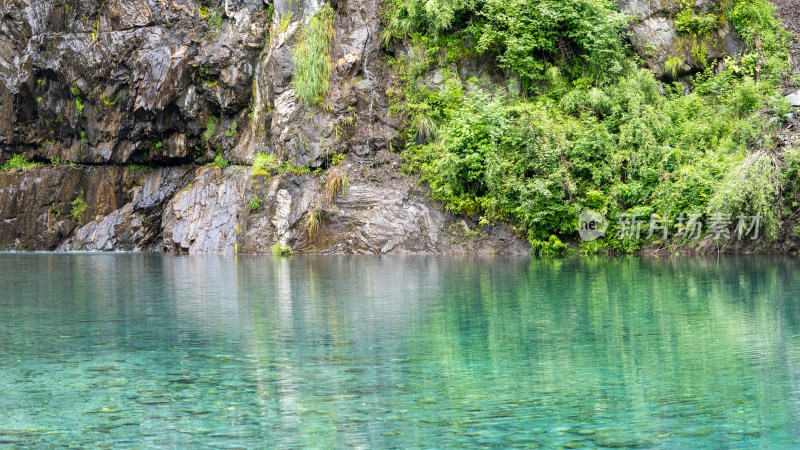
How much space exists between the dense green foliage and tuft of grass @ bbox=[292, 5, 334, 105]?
7.34ft

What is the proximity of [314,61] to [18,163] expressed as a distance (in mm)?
15967

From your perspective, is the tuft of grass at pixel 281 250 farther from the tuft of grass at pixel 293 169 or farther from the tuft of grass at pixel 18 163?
the tuft of grass at pixel 18 163

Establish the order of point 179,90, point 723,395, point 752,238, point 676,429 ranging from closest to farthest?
point 676,429, point 723,395, point 752,238, point 179,90

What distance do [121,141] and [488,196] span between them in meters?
17.2

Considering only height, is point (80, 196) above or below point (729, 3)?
below

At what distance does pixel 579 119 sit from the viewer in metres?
24.4

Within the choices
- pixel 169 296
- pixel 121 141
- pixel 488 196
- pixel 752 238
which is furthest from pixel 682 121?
pixel 121 141

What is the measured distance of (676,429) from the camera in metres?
5.13

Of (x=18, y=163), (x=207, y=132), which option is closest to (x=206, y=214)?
(x=207, y=132)

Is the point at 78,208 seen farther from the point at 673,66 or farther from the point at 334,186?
the point at 673,66

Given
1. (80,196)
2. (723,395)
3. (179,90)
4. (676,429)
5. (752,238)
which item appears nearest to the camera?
(676,429)

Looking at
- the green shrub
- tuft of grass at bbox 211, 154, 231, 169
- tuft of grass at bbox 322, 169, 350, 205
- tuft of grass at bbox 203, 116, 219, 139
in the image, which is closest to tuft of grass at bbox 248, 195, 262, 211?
tuft of grass at bbox 322, 169, 350, 205

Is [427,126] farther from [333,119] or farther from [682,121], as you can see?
[682,121]

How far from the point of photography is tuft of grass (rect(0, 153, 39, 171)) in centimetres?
3456
